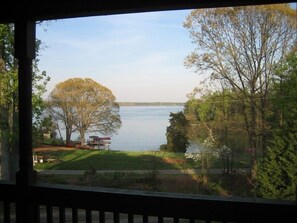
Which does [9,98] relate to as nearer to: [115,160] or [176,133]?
[115,160]

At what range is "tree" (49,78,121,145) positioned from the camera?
200 inches

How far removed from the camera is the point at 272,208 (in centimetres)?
155

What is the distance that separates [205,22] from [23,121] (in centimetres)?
360

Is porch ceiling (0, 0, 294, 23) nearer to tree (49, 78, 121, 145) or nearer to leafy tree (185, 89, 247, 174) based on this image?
tree (49, 78, 121, 145)

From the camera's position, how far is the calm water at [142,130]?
4.41m

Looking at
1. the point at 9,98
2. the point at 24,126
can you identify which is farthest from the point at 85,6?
the point at 9,98

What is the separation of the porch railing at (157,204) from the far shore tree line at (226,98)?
100 inches

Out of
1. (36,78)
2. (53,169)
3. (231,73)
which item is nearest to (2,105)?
Answer: (36,78)

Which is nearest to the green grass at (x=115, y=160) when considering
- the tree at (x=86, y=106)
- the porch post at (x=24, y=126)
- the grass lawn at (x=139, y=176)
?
the grass lawn at (x=139, y=176)

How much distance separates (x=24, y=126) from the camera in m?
1.99

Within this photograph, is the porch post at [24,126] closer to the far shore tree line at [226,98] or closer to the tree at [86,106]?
the far shore tree line at [226,98]

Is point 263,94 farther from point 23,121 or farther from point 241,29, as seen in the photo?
point 23,121

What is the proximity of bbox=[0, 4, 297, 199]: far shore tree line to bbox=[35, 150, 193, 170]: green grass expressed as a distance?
0.64 feet

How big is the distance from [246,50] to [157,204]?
144 inches
